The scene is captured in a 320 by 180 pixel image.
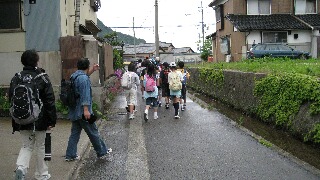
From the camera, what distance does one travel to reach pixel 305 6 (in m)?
32.4

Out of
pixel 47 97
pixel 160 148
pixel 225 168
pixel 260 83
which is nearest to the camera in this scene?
pixel 47 97

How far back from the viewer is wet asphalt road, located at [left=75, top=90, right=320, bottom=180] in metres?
5.52

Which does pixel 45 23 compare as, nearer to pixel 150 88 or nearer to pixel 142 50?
pixel 150 88

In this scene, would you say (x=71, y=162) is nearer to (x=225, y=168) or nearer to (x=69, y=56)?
(x=225, y=168)

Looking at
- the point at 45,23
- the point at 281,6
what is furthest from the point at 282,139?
the point at 281,6

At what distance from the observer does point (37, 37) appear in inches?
433

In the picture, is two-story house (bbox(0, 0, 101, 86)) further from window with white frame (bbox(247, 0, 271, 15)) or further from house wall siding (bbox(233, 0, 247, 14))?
window with white frame (bbox(247, 0, 271, 15))

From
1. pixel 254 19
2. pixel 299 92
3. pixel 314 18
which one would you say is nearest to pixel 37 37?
pixel 299 92

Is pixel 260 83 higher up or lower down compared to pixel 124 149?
higher up

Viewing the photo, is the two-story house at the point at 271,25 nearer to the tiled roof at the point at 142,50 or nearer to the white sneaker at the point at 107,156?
the white sneaker at the point at 107,156

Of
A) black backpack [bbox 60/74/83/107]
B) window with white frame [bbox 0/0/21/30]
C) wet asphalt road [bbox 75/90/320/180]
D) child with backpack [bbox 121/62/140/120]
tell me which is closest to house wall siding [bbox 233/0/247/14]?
child with backpack [bbox 121/62/140/120]

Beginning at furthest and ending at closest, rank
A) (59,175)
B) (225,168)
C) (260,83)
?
(260,83), (225,168), (59,175)

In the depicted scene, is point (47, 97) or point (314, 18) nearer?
point (47, 97)

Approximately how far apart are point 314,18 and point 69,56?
1058 inches
